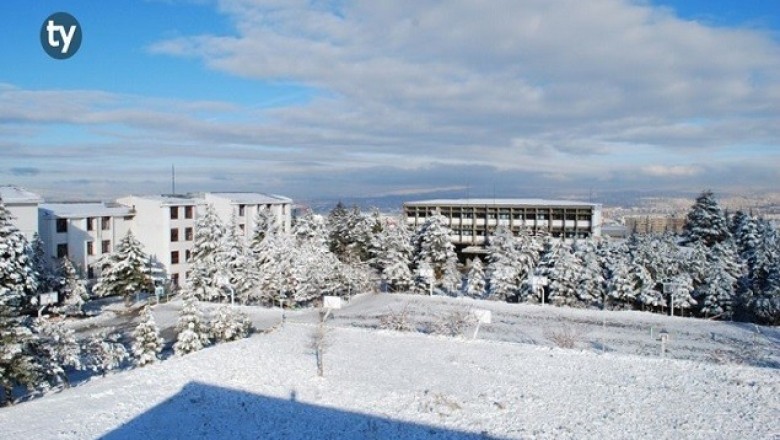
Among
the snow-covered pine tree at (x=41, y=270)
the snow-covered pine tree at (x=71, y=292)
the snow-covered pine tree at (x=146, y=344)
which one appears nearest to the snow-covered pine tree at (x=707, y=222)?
the snow-covered pine tree at (x=146, y=344)

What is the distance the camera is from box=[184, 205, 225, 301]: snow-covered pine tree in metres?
33.9

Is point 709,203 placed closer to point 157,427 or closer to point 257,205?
point 257,205

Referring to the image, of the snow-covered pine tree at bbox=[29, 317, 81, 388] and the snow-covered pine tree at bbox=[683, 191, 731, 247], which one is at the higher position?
the snow-covered pine tree at bbox=[683, 191, 731, 247]

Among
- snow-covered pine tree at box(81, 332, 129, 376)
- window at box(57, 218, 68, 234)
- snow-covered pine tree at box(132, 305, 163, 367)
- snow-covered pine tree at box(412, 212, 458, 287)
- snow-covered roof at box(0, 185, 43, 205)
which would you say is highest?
snow-covered roof at box(0, 185, 43, 205)

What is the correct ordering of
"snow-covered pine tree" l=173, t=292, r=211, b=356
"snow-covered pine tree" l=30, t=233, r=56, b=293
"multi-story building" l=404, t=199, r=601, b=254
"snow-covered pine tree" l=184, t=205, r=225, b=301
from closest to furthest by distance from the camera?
"snow-covered pine tree" l=173, t=292, r=211, b=356 → "snow-covered pine tree" l=30, t=233, r=56, b=293 → "snow-covered pine tree" l=184, t=205, r=225, b=301 → "multi-story building" l=404, t=199, r=601, b=254

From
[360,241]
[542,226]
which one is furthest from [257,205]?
[542,226]

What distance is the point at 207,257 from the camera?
1447 inches

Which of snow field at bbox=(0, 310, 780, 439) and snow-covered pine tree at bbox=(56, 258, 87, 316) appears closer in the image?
snow field at bbox=(0, 310, 780, 439)

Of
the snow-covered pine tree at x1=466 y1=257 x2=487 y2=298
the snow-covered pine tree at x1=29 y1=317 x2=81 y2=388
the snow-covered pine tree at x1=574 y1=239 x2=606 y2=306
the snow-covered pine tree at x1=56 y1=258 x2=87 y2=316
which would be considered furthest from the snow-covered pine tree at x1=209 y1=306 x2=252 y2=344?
the snow-covered pine tree at x1=574 y1=239 x2=606 y2=306

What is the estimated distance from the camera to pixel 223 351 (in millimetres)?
18812

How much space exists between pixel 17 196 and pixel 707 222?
1818 inches

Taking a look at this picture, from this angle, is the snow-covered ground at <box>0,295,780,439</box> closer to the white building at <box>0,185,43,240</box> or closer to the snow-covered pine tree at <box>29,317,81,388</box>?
the snow-covered pine tree at <box>29,317,81,388</box>

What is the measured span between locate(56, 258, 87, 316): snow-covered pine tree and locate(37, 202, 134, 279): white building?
364 centimetres

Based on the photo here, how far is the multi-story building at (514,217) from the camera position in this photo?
55.4 meters
